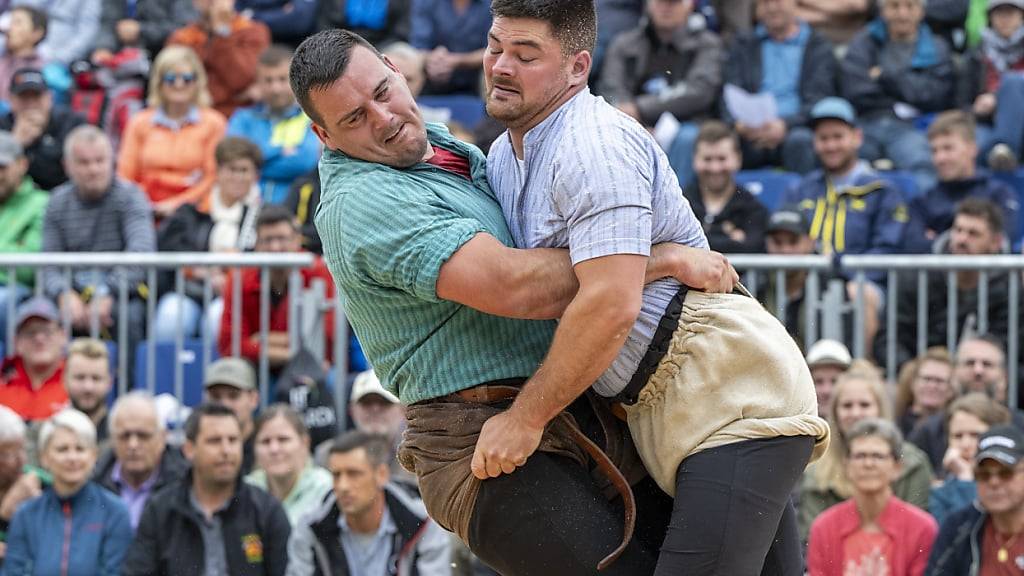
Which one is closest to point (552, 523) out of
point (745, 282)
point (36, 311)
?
point (745, 282)

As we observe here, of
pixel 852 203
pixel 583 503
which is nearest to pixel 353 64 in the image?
pixel 583 503

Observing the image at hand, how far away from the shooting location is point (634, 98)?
1109cm

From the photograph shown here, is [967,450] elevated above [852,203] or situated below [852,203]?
below

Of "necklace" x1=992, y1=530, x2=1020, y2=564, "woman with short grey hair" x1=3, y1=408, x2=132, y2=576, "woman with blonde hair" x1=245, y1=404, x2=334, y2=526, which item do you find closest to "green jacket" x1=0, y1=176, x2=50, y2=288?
"woman with short grey hair" x1=3, y1=408, x2=132, y2=576

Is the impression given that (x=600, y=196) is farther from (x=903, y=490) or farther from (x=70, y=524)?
(x=70, y=524)

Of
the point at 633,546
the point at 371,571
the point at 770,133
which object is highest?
the point at 770,133

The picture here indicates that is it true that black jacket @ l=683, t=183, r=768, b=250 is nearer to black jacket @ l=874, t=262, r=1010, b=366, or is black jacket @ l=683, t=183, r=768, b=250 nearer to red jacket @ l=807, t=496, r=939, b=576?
black jacket @ l=874, t=262, r=1010, b=366

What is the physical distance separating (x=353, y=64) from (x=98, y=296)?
469 centimetres

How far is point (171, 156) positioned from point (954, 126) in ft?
15.8

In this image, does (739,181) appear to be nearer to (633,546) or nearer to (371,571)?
(371,571)

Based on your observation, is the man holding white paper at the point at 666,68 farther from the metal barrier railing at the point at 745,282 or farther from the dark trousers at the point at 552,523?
the dark trousers at the point at 552,523

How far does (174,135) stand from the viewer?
10.9 meters

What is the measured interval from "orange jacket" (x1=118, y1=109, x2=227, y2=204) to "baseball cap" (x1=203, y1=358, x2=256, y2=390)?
104 inches

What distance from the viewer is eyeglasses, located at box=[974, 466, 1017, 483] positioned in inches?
280
